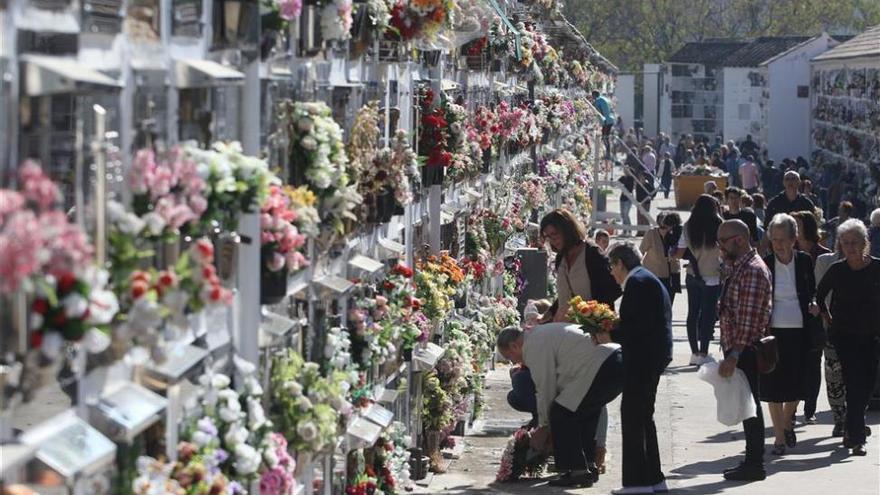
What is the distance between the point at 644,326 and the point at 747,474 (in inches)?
66.4

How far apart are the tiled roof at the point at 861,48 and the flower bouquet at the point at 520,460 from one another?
2852 centimetres

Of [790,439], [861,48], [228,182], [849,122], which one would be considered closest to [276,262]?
[228,182]

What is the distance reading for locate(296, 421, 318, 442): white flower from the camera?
8789 millimetres

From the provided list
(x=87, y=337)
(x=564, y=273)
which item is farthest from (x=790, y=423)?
(x=87, y=337)

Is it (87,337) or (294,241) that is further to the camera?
(294,241)

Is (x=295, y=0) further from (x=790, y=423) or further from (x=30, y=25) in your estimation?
(x=790, y=423)

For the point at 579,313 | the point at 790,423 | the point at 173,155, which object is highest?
the point at 173,155

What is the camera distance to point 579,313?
42.7 ft

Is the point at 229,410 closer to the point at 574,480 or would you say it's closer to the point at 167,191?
the point at 167,191

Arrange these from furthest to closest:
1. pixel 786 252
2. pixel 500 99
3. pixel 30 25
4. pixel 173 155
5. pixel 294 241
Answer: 1. pixel 500 99
2. pixel 786 252
3. pixel 294 241
4. pixel 173 155
5. pixel 30 25

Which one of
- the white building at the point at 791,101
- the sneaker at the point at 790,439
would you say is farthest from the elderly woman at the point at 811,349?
the white building at the point at 791,101

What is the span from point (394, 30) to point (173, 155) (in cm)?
550

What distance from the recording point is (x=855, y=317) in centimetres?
1466

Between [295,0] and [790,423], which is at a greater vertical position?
[295,0]
